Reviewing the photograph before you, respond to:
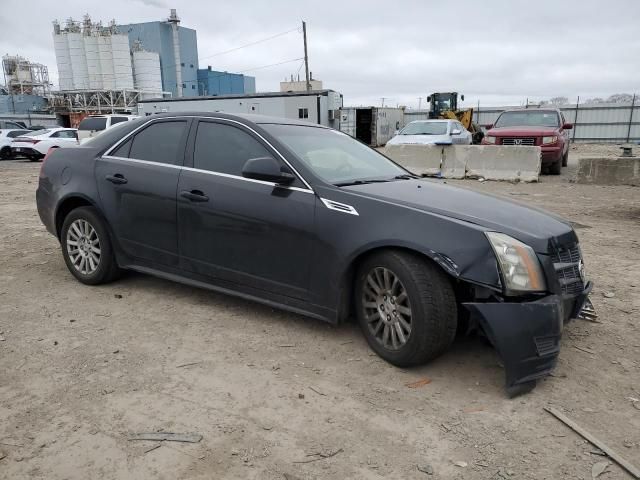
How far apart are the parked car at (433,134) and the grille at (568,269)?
38.0 ft

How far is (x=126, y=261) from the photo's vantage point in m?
4.40

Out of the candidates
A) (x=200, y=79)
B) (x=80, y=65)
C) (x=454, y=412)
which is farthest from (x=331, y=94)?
(x=200, y=79)

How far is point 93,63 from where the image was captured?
50.2 meters

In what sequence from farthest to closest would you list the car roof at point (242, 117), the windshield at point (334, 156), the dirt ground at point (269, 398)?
1. the car roof at point (242, 117)
2. the windshield at point (334, 156)
3. the dirt ground at point (269, 398)

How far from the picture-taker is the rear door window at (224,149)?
3783 mm

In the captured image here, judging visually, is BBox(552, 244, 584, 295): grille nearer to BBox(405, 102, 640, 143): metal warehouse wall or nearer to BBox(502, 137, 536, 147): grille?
BBox(502, 137, 536, 147): grille

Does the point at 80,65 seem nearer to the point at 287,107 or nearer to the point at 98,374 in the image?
the point at 287,107

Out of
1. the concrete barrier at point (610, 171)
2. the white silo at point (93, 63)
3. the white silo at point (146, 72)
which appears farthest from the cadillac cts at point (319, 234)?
the white silo at point (146, 72)

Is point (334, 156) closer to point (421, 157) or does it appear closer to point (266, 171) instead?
point (266, 171)

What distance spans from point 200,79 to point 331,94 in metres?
40.7

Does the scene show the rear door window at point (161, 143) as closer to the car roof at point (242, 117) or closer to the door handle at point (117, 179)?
the car roof at point (242, 117)

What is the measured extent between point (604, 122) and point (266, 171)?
36166 millimetres

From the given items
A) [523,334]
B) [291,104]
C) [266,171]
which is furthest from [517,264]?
[291,104]

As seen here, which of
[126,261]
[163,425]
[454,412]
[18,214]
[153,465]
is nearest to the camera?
[153,465]
